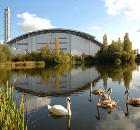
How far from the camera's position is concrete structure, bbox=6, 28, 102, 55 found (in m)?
74.9

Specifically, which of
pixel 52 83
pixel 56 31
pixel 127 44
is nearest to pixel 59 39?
pixel 56 31

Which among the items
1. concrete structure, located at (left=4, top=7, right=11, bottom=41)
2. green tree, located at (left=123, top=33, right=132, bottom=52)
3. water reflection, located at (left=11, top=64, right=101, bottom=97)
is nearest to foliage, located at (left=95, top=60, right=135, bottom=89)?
water reflection, located at (left=11, top=64, right=101, bottom=97)

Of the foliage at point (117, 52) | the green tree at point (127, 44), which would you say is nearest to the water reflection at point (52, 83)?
the foliage at point (117, 52)

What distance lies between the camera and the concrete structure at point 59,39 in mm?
74875

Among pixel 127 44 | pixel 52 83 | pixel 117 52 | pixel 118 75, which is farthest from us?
pixel 127 44

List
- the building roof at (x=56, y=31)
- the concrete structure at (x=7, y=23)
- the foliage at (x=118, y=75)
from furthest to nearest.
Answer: the concrete structure at (x=7, y=23) → the building roof at (x=56, y=31) → the foliage at (x=118, y=75)

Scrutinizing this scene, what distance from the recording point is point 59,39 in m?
74.9

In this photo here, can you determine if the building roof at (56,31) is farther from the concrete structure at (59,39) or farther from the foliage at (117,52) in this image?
the foliage at (117,52)

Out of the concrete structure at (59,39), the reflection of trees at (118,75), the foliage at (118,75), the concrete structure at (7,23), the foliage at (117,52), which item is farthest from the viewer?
the concrete structure at (7,23)

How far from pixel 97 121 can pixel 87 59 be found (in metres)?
71.1

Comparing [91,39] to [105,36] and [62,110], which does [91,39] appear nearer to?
[105,36]

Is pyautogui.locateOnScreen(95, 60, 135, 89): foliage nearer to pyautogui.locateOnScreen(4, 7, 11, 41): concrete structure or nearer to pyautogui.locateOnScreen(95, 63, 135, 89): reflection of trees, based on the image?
pyautogui.locateOnScreen(95, 63, 135, 89): reflection of trees

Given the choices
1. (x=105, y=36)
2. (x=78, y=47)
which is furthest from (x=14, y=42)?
(x=105, y=36)

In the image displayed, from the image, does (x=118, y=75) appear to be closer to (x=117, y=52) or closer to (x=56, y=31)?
(x=117, y=52)
